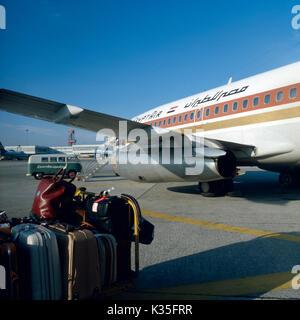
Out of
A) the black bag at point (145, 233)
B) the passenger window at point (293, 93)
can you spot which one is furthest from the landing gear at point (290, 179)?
the black bag at point (145, 233)

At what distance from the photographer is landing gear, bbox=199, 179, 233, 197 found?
1021cm

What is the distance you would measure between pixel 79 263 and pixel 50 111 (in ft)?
16.1

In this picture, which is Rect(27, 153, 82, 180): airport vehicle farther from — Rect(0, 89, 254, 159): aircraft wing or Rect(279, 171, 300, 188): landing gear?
Rect(279, 171, 300, 188): landing gear

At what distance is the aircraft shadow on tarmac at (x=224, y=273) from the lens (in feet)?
10.7

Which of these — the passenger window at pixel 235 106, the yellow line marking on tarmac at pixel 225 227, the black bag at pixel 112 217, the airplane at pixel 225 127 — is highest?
the passenger window at pixel 235 106

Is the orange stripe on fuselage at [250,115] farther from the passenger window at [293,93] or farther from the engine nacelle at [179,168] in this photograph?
the engine nacelle at [179,168]

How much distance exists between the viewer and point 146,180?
937 centimetres

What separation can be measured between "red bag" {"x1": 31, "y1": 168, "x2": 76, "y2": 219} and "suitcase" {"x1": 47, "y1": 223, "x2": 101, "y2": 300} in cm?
67

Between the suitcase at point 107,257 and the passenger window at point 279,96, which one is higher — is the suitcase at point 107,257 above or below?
below

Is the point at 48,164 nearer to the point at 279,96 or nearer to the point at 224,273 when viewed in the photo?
the point at 279,96

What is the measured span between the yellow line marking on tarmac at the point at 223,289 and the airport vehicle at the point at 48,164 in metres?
17.0

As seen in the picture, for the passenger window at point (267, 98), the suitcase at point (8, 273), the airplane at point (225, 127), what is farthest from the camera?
the passenger window at point (267, 98)
